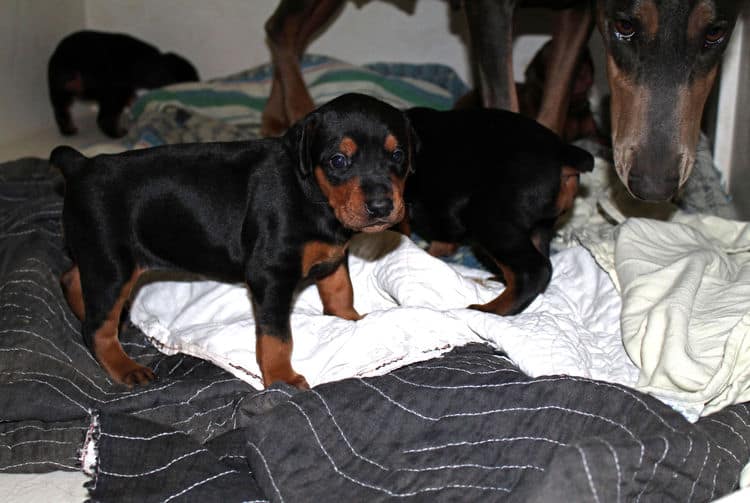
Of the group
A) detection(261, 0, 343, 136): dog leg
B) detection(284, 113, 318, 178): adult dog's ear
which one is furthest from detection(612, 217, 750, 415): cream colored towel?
detection(261, 0, 343, 136): dog leg

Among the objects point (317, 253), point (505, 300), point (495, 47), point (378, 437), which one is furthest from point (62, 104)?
point (378, 437)

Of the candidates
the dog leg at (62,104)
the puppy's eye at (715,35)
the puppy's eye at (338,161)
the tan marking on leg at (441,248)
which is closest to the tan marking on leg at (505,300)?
the tan marking on leg at (441,248)

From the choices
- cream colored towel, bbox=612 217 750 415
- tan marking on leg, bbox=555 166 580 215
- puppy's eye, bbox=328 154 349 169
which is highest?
puppy's eye, bbox=328 154 349 169

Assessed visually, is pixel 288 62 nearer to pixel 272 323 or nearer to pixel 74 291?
pixel 74 291

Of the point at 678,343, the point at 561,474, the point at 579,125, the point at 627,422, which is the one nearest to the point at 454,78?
the point at 579,125

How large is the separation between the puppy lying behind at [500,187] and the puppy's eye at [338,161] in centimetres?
40

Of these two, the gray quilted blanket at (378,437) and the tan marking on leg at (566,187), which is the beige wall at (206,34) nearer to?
the tan marking on leg at (566,187)

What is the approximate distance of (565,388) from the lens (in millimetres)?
2223

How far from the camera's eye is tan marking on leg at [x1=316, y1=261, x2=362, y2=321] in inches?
113

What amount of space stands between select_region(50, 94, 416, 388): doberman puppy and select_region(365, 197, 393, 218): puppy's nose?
0.04 m

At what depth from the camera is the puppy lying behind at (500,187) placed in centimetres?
279

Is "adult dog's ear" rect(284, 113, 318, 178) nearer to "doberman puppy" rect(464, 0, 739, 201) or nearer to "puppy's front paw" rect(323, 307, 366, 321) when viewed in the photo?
"puppy's front paw" rect(323, 307, 366, 321)

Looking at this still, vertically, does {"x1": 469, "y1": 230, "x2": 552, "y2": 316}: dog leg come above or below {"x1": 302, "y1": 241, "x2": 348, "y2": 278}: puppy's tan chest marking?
below

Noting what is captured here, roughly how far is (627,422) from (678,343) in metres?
0.45
